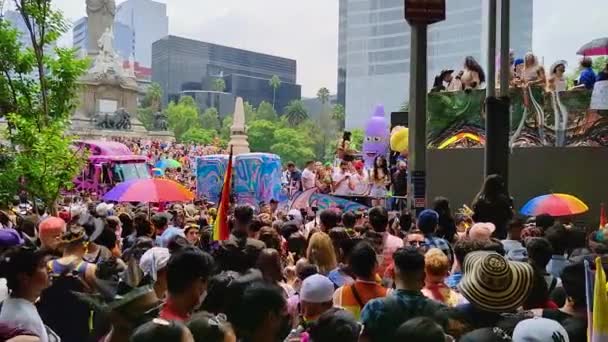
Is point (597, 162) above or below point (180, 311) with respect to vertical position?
above

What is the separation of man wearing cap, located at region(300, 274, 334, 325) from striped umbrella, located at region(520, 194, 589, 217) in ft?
20.9

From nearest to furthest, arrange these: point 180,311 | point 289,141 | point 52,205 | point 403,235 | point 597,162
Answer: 1. point 180,311
2. point 403,235
3. point 52,205
4. point 597,162
5. point 289,141

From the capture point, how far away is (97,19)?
71.8m

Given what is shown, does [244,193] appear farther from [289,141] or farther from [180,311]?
[289,141]

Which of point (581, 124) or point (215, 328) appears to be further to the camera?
point (581, 124)

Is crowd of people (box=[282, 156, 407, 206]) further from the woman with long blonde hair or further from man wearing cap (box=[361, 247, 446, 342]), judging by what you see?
man wearing cap (box=[361, 247, 446, 342])

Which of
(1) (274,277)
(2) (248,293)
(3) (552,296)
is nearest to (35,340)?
(2) (248,293)

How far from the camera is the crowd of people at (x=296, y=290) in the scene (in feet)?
11.4

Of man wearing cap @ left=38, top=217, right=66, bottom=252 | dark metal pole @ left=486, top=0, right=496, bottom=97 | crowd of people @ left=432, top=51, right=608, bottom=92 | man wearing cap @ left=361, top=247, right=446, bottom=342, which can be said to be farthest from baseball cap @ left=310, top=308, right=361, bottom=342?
crowd of people @ left=432, top=51, right=608, bottom=92

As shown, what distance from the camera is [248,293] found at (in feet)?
11.6

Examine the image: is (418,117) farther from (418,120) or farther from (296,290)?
(296,290)

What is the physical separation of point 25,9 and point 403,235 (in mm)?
7792

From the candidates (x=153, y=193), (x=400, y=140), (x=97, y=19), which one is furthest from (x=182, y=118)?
(x=153, y=193)

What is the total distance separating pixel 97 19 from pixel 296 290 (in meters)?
71.3
